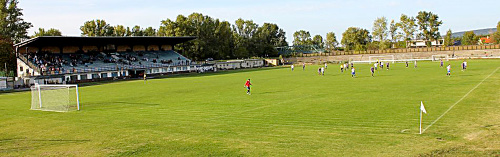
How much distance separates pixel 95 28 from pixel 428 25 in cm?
9681

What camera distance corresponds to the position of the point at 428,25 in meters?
116

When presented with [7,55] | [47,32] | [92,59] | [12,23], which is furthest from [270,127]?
[47,32]

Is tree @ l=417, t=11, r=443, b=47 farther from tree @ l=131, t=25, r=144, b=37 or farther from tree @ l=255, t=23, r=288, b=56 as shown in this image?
tree @ l=131, t=25, r=144, b=37

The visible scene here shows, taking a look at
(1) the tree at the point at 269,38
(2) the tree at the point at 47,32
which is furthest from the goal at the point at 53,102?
(1) the tree at the point at 269,38

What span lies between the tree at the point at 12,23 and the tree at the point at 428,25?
105773mm

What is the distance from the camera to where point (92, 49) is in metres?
A: 76.4

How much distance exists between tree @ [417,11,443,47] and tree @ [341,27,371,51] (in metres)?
23.1

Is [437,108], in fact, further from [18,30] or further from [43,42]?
[18,30]

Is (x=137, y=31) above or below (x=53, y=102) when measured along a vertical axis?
above

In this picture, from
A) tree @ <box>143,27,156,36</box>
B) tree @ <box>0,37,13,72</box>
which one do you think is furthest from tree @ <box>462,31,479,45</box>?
tree @ <box>0,37,13,72</box>

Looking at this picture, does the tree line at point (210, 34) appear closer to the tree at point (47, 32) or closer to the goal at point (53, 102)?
the tree at point (47, 32)

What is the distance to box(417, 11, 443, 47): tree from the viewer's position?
114562mm

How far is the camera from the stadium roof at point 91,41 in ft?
207

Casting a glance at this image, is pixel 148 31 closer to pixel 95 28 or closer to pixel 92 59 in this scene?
pixel 95 28
